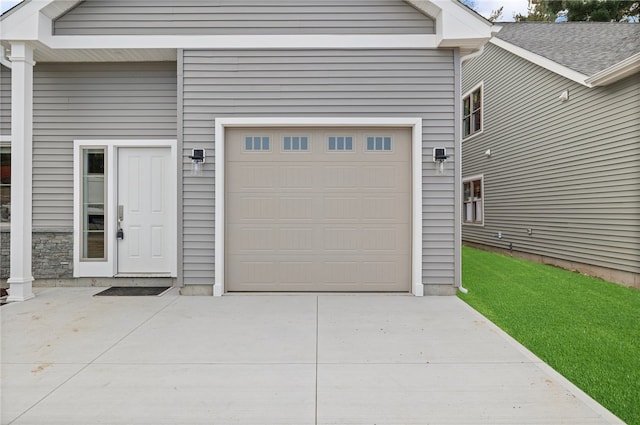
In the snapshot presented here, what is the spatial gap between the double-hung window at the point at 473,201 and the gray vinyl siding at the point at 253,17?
7.04 m

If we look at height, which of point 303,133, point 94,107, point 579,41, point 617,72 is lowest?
point 303,133

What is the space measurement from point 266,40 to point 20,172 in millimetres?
3735

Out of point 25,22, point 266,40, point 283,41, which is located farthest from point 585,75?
point 25,22

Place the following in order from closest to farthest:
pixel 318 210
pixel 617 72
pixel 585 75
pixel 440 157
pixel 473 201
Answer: pixel 440 157 → pixel 318 210 → pixel 617 72 → pixel 585 75 → pixel 473 201

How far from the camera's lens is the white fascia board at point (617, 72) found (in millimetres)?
5664

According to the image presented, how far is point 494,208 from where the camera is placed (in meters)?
10.3

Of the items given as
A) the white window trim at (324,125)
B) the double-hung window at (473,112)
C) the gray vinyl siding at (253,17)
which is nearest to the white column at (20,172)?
the gray vinyl siding at (253,17)

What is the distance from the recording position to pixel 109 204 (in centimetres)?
579

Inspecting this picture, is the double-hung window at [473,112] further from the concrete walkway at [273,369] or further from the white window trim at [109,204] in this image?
the white window trim at [109,204]

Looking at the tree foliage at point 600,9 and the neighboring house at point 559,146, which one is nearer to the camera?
the neighboring house at point 559,146

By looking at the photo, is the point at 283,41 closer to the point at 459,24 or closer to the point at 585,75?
the point at 459,24

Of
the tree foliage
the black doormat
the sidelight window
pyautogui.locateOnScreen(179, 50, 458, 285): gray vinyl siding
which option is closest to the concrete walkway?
the black doormat

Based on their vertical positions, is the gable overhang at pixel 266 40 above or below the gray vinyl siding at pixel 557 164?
above

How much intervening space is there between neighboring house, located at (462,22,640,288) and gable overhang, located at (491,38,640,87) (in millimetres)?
19
